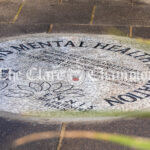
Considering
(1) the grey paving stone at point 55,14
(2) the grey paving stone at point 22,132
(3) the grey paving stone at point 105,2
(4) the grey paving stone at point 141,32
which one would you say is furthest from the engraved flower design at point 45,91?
(3) the grey paving stone at point 105,2

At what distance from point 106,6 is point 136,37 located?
1.09m

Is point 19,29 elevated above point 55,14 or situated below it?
below

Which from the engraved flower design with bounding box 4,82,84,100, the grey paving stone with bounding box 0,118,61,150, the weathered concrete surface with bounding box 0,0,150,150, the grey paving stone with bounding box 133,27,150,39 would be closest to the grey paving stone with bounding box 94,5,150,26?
the weathered concrete surface with bounding box 0,0,150,150

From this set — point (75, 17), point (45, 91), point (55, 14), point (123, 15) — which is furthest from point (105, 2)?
point (45, 91)

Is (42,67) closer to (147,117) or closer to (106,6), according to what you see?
(147,117)

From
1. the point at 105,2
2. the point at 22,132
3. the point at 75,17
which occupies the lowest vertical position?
the point at 22,132

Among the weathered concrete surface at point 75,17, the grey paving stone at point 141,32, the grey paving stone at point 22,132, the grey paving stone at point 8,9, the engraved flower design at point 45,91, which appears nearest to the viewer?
the grey paving stone at point 22,132

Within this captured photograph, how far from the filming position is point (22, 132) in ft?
7.85

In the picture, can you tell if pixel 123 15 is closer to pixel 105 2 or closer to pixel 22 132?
pixel 105 2

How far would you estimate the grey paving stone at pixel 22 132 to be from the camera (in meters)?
2.22

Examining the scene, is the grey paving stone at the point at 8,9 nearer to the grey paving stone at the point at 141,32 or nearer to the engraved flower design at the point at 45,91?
the grey paving stone at the point at 141,32

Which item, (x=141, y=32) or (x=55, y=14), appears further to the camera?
(x=55, y=14)

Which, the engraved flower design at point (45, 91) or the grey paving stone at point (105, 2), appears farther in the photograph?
the grey paving stone at point (105, 2)

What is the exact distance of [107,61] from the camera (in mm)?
3322
